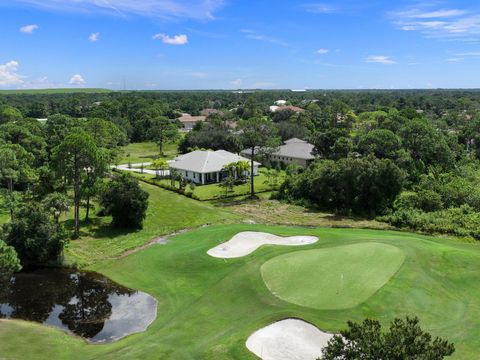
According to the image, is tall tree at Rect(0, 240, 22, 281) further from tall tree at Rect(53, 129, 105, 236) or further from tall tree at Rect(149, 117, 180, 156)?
tall tree at Rect(149, 117, 180, 156)

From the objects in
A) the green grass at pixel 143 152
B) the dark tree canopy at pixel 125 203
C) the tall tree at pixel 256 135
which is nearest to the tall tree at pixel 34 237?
the dark tree canopy at pixel 125 203

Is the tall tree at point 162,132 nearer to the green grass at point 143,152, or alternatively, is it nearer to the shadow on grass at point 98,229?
the green grass at point 143,152

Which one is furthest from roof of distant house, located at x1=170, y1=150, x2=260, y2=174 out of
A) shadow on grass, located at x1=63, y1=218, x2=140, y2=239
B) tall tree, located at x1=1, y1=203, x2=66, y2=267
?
tall tree, located at x1=1, y1=203, x2=66, y2=267

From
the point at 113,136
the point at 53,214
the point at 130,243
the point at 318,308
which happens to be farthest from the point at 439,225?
the point at 113,136

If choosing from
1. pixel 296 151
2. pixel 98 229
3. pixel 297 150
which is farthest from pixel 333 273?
pixel 297 150

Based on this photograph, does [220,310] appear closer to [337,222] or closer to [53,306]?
[53,306]
